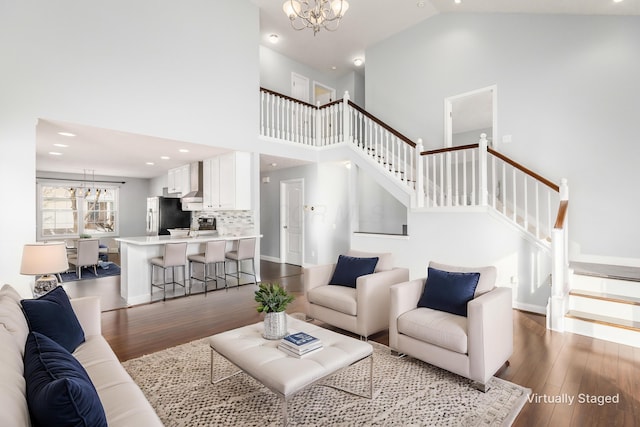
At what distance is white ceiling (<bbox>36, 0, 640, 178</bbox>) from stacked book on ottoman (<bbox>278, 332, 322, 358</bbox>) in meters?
3.90

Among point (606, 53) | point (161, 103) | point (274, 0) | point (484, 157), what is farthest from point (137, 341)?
point (606, 53)

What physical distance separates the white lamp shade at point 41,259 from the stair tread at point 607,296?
5403 mm

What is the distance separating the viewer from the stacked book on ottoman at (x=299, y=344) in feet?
6.86

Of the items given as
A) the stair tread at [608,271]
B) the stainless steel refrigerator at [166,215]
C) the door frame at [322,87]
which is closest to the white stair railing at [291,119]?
the door frame at [322,87]

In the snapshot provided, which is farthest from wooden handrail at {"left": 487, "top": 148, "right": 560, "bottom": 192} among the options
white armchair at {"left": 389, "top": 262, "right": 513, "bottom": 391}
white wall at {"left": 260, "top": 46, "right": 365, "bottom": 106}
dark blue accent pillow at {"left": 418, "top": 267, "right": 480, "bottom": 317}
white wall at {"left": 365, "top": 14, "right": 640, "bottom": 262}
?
white wall at {"left": 260, "top": 46, "right": 365, "bottom": 106}

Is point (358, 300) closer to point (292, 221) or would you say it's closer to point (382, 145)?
point (382, 145)

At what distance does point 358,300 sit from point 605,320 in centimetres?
264

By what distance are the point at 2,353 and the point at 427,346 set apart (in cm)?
258

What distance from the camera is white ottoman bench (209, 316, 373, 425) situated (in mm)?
1820

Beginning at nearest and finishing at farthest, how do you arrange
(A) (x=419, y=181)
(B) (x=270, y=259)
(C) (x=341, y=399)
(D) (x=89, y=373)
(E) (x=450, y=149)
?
(D) (x=89, y=373), (C) (x=341, y=399), (E) (x=450, y=149), (A) (x=419, y=181), (B) (x=270, y=259)

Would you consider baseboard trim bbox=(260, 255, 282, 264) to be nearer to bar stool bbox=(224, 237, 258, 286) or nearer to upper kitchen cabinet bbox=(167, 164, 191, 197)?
bar stool bbox=(224, 237, 258, 286)

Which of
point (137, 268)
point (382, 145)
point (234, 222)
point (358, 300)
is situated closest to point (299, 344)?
point (358, 300)

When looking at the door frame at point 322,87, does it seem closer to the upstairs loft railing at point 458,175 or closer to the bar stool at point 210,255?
the upstairs loft railing at point 458,175

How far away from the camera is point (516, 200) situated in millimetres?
5223
